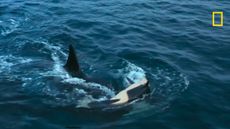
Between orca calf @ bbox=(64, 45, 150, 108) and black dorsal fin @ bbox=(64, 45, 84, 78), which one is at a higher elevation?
black dorsal fin @ bbox=(64, 45, 84, 78)

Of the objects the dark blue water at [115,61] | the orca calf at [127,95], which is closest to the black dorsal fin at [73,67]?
the dark blue water at [115,61]

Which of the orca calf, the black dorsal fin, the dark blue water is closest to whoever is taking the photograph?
the dark blue water

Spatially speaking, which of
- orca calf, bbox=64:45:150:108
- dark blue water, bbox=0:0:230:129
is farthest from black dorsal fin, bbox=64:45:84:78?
orca calf, bbox=64:45:150:108

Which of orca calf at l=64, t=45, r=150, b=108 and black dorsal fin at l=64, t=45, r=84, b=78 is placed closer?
orca calf at l=64, t=45, r=150, b=108

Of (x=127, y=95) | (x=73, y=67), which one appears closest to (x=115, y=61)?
(x=73, y=67)

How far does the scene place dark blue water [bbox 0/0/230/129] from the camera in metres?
15.8

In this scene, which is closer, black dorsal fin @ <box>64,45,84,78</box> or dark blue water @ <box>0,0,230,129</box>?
dark blue water @ <box>0,0,230,129</box>

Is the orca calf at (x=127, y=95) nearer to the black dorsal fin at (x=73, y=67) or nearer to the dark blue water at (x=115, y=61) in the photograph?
the dark blue water at (x=115, y=61)

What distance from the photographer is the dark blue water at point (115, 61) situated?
15.8 metres

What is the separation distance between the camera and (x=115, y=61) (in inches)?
827

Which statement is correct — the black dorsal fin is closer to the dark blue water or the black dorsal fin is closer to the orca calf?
the dark blue water

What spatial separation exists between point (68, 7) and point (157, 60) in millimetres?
12320

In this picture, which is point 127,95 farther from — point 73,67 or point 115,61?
point 115,61

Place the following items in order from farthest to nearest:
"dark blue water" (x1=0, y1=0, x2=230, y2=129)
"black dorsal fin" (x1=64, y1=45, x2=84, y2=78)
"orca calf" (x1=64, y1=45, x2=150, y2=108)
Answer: "black dorsal fin" (x1=64, y1=45, x2=84, y2=78)
"orca calf" (x1=64, y1=45, x2=150, y2=108)
"dark blue water" (x1=0, y1=0, x2=230, y2=129)
